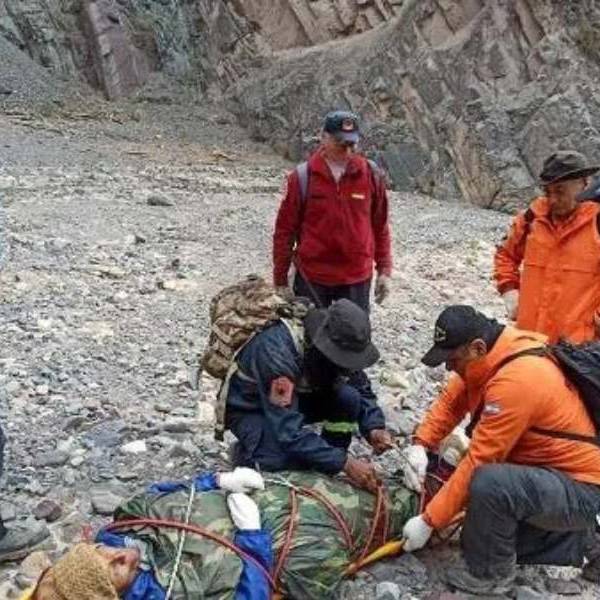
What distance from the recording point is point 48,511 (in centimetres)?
423

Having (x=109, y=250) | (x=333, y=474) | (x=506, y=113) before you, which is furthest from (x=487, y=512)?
(x=506, y=113)

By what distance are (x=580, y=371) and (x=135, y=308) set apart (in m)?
4.73

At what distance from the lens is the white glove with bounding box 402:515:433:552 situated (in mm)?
3857

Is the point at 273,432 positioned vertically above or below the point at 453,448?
above

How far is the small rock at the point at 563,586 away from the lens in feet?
13.0

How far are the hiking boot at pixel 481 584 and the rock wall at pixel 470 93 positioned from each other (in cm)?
1231

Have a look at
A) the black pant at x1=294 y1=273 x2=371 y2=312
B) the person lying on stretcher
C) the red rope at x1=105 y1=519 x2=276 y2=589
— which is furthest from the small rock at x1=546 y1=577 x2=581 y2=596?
the black pant at x1=294 y1=273 x2=371 y2=312

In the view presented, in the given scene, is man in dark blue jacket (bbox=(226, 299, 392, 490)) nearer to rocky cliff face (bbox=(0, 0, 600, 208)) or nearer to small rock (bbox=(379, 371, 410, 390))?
small rock (bbox=(379, 371, 410, 390))

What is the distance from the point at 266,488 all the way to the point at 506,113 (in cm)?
1337

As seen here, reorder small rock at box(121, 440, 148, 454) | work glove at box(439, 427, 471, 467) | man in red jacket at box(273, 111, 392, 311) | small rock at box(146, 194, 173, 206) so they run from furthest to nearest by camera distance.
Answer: small rock at box(146, 194, 173, 206) → man in red jacket at box(273, 111, 392, 311) → small rock at box(121, 440, 148, 454) → work glove at box(439, 427, 471, 467)

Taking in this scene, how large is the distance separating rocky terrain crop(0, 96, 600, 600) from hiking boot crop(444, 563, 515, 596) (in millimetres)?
86

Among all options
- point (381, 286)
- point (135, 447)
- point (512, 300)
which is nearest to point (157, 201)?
point (381, 286)

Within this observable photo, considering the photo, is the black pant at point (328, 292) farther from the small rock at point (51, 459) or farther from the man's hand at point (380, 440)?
the small rock at point (51, 459)

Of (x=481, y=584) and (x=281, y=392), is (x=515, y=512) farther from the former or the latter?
(x=281, y=392)
